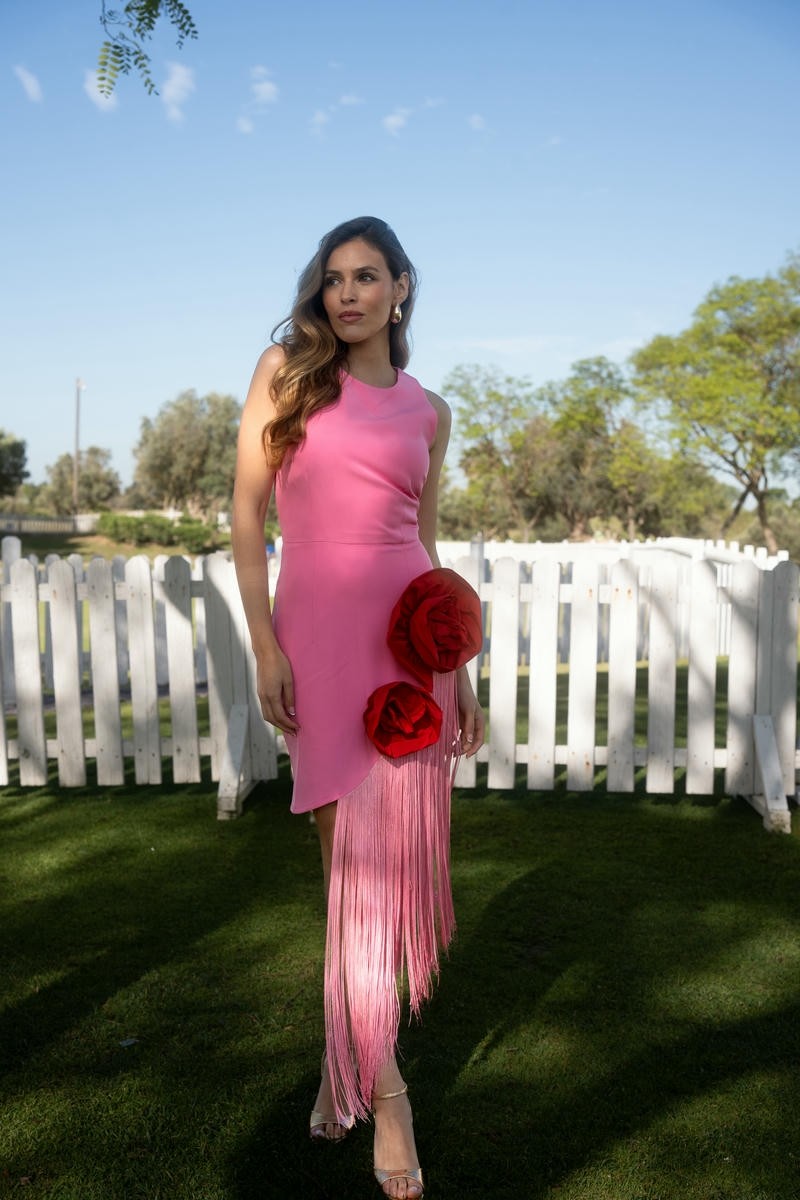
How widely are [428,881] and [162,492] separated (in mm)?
70222

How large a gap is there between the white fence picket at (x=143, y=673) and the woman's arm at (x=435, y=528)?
10.8 ft

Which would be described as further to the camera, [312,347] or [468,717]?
[468,717]

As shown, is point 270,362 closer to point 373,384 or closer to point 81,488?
point 373,384

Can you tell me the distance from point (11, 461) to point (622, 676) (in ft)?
195

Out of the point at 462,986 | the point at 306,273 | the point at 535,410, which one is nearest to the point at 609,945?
the point at 462,986

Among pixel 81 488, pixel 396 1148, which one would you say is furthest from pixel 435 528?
pixel 81 488

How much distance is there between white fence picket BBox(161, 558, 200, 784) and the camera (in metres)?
5.76

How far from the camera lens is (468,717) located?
2.71m

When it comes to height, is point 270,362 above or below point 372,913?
above

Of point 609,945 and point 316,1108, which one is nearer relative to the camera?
point 316,1108

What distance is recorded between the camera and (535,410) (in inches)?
2090

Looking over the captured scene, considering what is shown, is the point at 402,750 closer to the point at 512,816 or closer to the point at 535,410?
the point at 512,816

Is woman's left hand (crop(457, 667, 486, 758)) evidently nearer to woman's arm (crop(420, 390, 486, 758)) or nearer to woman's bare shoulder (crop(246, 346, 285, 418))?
woman's arm (crop(420, 390, 486, 758))

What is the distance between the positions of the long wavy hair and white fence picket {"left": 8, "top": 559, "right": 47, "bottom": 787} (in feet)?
12.3
